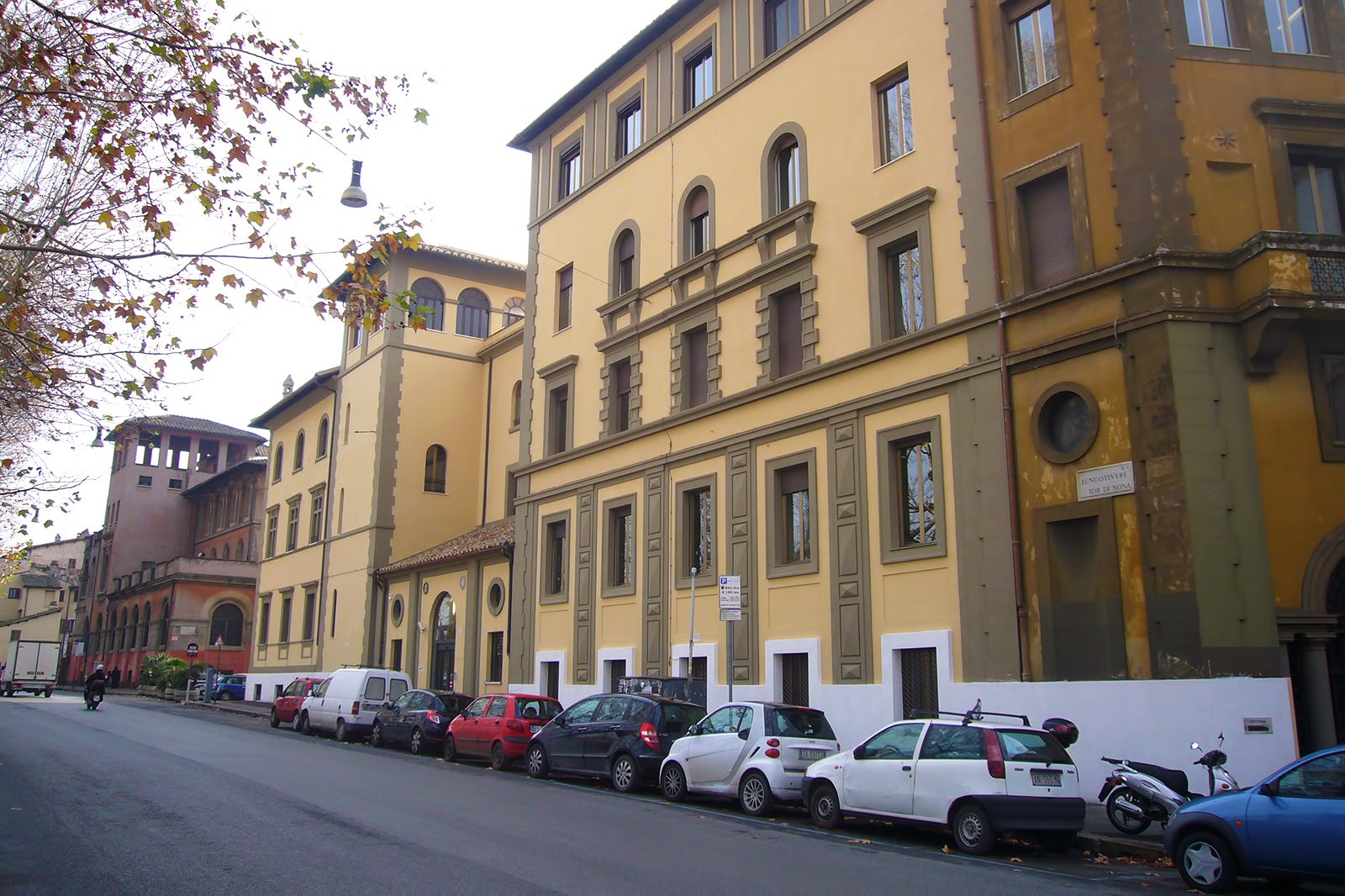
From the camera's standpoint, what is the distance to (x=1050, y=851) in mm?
12047

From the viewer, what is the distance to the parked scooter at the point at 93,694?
39.2m

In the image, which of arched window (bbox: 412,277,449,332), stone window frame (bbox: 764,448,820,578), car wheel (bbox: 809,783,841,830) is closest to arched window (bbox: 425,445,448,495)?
arched window (bbox: 412,277,449,332)

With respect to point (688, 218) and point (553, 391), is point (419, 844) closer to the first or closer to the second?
point (688, 218)

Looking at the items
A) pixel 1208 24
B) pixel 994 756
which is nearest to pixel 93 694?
pixel 994 756

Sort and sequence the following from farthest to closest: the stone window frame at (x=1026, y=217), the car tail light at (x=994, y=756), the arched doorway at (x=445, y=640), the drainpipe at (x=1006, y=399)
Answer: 1. the arched doorway at (x=445, y=640)
2. the stone window frame at (x=1026, y=217)
3. the drainpipe at (x=1006, y=399)
4. the car tail light at (x=994, y=756)

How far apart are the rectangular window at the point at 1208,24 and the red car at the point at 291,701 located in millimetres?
26506

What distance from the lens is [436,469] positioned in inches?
1610

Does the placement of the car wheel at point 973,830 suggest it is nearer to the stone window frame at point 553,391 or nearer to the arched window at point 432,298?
the stone window frame at point 553,391

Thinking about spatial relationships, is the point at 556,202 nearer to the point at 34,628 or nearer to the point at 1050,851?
the point at 1050,851

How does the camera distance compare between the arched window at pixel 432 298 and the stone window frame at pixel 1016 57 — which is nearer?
the stone window frame at pixel 1016 57

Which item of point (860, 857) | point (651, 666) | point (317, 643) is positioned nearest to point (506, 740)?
point (651, 666)

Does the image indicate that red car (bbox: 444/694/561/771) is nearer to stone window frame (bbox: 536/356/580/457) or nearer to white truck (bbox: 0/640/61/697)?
stone window frame (bbox: 536/356/580/457)

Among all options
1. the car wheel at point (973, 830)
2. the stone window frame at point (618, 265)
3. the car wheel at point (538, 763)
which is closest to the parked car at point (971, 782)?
the car wheel at point (973, 830)

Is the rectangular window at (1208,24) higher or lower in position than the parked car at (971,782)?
higher
